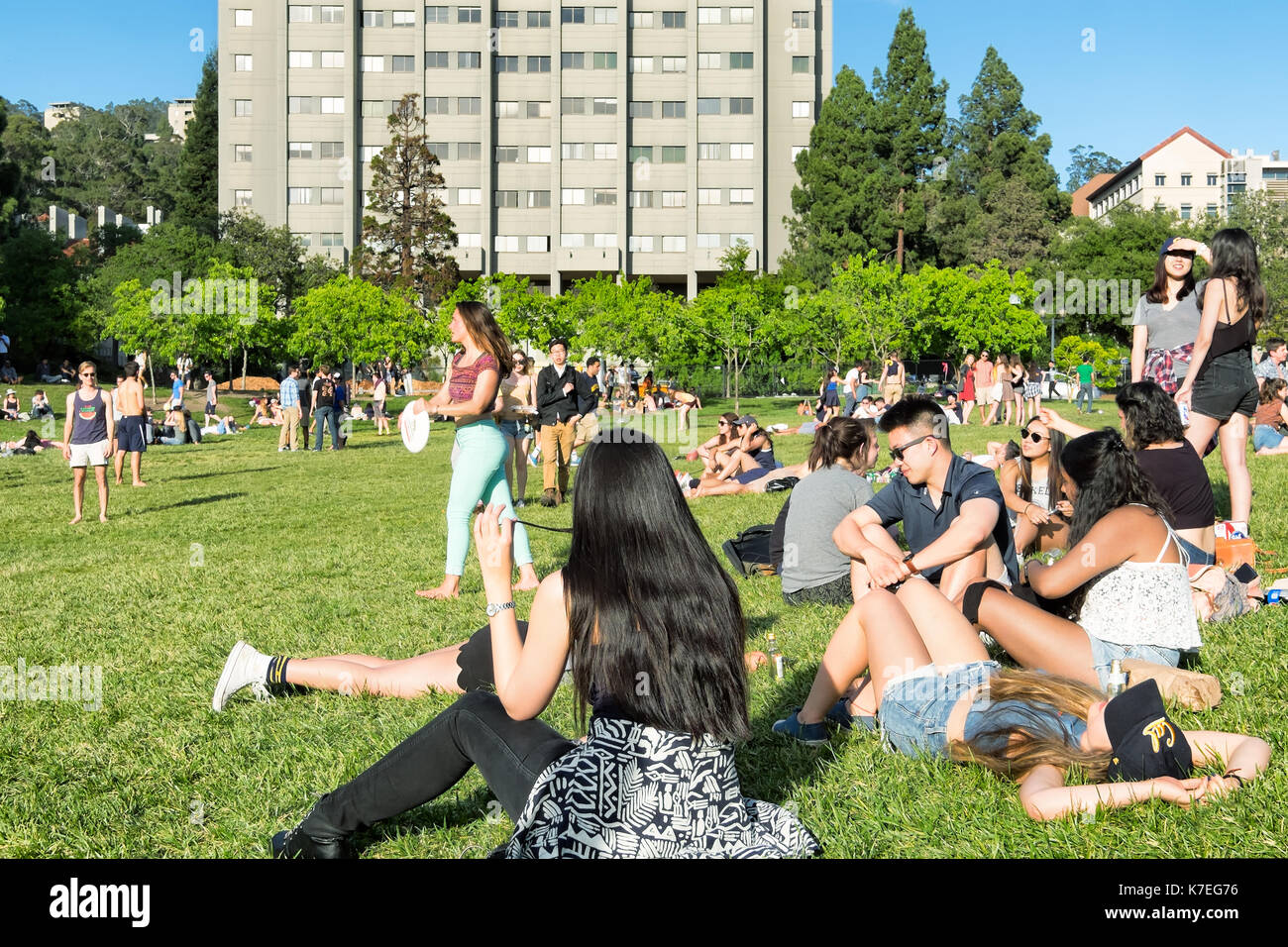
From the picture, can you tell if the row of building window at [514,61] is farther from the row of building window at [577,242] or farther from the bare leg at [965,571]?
the bare leg at [965,571]

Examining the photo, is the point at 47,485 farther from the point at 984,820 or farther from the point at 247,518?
the point at 984,820

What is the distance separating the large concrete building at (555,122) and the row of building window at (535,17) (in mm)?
95

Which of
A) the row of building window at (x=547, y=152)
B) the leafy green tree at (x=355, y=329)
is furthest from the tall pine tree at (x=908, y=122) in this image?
the leafy green tree at (x=355, y=329)

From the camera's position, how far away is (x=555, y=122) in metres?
74.1

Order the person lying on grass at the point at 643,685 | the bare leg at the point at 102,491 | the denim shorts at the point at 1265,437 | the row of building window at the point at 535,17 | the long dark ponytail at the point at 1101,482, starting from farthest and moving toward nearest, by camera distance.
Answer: the row of building window at the point at 535,17
the denim shorts at the point at 1265,437
the bare leg at the point at 102,491
the long dark ponytail at the point at 1101,482
the person lying on grass at the point at 643,685

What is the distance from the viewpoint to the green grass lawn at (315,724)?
3568 millimetres

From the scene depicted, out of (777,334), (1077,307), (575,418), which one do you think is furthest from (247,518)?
(1077,307)

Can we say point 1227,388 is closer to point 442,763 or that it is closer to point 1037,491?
point 1037,491

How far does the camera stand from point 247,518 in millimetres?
13398

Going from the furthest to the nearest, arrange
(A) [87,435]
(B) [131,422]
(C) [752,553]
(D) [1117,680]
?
(B) [131,422], (A) [87,435], (C) [752,553], (D) [1117,680]

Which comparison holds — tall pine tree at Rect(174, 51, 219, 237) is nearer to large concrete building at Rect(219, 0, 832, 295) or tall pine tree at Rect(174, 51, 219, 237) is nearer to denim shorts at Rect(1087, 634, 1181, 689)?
large concrete building at Rect(219, 0, 832, 295)

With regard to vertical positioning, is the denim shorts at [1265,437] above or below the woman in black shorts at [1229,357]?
below

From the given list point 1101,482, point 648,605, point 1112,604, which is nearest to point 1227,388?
point 1101,482

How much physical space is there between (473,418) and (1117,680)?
480 centimetres
